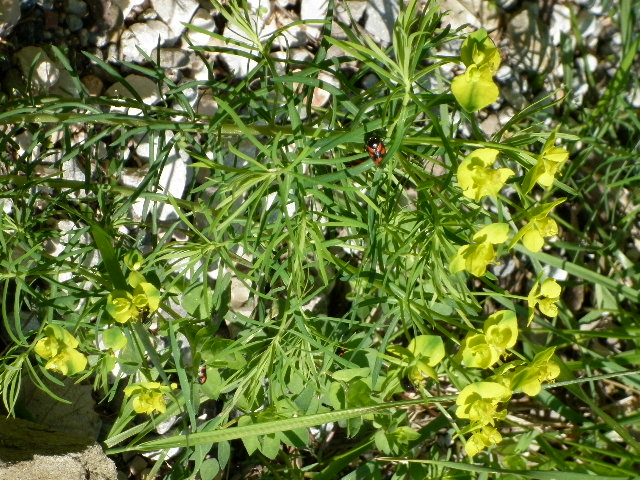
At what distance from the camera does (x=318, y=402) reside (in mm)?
1888

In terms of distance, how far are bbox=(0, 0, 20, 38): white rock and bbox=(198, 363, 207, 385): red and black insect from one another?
4.01 ft

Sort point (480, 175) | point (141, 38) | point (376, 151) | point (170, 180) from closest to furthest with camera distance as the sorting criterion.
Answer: point (480, 175)
point (376, 151)
point (170, 180)
point (141, 38)

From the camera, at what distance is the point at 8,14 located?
2.17m

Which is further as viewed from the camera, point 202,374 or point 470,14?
point 470,14

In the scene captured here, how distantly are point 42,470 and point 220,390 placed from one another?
19.9 inches

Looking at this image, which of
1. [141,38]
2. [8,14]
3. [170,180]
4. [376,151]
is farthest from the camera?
[141,38]

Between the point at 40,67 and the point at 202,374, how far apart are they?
1150 millimetres

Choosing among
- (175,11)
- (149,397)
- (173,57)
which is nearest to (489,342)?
(149,397)

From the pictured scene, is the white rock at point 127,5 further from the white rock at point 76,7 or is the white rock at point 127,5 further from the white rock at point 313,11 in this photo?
the white rock at point 313,11

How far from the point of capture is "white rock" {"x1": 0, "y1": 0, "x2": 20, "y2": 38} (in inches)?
84.4

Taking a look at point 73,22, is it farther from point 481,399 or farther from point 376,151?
point 481,399

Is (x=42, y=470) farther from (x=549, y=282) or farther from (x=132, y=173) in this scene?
(x=549, y=282)

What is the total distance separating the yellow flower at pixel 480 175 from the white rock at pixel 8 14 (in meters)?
1.61

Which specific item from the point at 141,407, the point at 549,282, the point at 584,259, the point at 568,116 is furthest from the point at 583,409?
the point at 141,407
